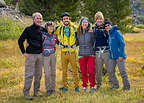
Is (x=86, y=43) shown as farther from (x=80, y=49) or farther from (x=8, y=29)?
(x=8, y=29)

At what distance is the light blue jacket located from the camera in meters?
5.59

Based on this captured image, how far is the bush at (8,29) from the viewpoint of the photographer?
15.6m

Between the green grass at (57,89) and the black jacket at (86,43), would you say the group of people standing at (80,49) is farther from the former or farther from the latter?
the green grass at (57,89)

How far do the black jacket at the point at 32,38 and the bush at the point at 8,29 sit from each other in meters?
10.8

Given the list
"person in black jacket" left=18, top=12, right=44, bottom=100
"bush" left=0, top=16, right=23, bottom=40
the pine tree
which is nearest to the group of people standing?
"person in black jacket" left=18, top=12, right=44, bottom=100

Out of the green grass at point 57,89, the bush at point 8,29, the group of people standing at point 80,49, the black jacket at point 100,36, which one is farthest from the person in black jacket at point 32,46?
the bush at point 8,29

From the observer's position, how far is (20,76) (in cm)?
852

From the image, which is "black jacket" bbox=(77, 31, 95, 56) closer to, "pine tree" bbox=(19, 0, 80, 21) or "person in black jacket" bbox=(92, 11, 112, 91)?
"person in black jacket" bbox=(92, 11, 112, 91)

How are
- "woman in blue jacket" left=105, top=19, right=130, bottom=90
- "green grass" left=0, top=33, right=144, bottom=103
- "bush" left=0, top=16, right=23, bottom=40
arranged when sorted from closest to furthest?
"green grass" left=0, top=33, right=144, bottom=103, "woman in blue jacket" left=105, top=19, right=130, bottom=90, "bush" left=0, top=16, right=23, bottom=40

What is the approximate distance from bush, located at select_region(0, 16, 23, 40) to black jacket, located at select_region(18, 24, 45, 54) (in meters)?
10.8

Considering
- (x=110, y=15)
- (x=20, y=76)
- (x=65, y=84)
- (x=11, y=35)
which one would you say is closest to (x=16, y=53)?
(x=11, y=35)

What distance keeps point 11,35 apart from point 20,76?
7880 millimetres

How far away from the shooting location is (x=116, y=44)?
Answer: 564cm

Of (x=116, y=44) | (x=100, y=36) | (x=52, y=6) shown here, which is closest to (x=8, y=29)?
(x=52, y=6)
